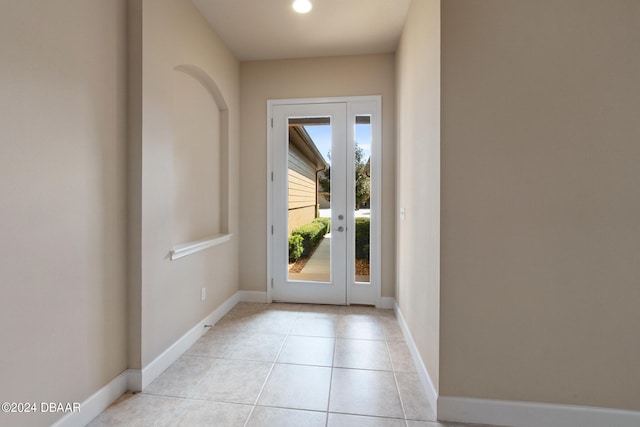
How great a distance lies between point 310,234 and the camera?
354 centimetres

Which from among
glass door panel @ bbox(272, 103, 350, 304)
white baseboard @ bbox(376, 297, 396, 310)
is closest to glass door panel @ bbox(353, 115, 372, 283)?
glass door panel @ bbox(272, 103, 350, 304)

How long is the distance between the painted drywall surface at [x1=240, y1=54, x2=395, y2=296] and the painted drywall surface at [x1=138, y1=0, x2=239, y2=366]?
78cm

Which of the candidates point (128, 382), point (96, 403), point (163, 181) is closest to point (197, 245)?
point (163, 181)

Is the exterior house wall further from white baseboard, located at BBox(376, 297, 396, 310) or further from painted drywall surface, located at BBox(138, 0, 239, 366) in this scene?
white baseboard, located at BBox(376, 297, 396, 310)

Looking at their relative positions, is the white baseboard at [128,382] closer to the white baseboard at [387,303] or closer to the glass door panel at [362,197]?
the glass door panel at [362,197]

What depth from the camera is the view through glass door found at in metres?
3.40

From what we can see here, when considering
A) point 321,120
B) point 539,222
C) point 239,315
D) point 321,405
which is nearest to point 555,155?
point 539,222

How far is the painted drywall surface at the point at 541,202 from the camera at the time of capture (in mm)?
1546

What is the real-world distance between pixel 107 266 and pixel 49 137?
786 mm

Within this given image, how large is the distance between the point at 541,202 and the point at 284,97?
2.83m

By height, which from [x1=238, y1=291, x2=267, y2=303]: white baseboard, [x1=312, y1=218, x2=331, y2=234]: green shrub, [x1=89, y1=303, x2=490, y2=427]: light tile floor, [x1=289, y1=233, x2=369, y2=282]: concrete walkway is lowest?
[x1=89, y1=303, x2=490, y2=427]: light tile floor

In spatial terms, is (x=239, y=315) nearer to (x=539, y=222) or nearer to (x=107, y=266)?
(x=107, y=266)

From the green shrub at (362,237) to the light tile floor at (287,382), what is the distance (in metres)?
0.84

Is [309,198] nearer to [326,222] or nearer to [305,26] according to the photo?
[326,222]
